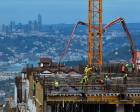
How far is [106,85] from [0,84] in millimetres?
152778

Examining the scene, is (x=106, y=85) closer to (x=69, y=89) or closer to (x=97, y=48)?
(x=69, y=89)

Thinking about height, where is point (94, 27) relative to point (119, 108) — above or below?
above

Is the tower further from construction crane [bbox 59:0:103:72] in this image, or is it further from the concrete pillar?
the concrete pillar

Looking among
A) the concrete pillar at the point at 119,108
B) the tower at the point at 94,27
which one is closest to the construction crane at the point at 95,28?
the tower at the point at 94,27

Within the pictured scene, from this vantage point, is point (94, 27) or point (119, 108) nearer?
point (119, 108)

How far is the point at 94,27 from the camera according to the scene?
251 feet

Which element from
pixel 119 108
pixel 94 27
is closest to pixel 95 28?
pixel 94 27

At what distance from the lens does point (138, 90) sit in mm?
24969

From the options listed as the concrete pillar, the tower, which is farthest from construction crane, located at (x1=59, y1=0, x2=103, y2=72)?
the concrete pillar

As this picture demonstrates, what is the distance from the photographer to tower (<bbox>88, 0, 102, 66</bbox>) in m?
74.8

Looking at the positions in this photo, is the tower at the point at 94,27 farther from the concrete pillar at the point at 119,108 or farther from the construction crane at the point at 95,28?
the concrete pillar at the point at 119,108

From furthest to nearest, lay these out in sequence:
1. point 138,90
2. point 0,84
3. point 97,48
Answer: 1. point 0,84
2. point 97,48
3. point 138,90

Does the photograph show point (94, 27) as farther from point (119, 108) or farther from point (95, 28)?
point (119, 108)

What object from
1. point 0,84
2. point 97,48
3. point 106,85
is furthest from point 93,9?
point 0,84
